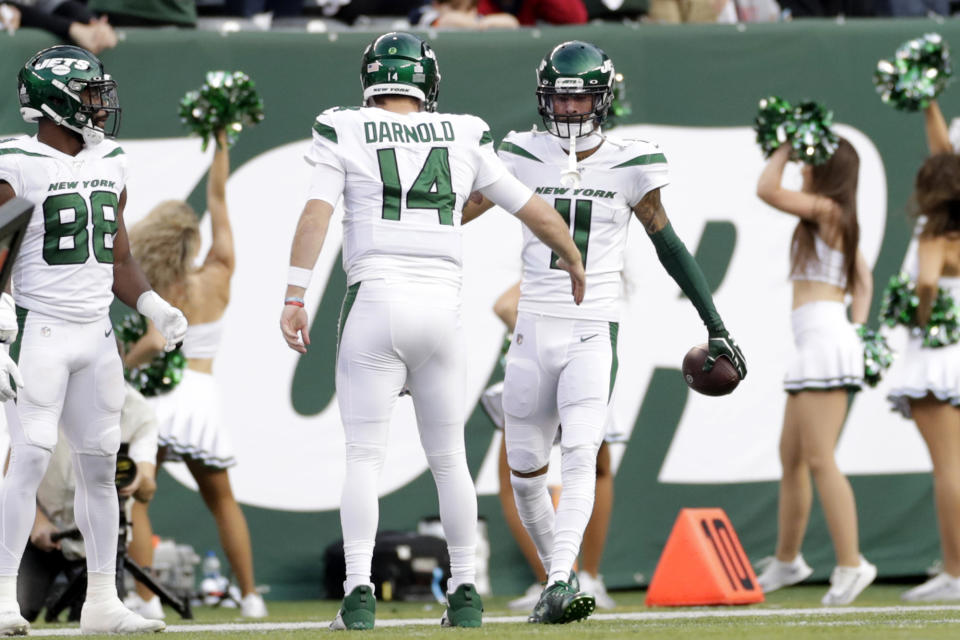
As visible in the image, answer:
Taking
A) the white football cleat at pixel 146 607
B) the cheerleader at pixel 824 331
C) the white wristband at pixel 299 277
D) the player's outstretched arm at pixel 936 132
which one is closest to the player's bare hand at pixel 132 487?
the white football cleat at pixel 146 607

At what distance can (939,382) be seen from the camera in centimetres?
825

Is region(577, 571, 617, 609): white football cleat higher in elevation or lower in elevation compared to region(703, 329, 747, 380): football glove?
lower

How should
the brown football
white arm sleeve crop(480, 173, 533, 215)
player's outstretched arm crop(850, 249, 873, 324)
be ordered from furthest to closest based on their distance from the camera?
player's outstretched arm crop(850, 249, 873, 324) → the brown football → white arm sleeve crop(480, 173, 533, 215)

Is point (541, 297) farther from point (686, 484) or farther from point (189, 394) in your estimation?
point (686, 484)

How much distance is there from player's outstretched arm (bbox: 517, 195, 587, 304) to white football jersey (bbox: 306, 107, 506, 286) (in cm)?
28

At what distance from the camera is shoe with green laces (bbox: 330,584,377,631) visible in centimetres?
547

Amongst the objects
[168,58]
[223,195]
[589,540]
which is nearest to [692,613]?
[589,540]

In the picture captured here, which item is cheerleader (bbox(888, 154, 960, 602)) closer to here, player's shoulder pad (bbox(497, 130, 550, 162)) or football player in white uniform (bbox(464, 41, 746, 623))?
football player in white uniform (bbox(464, 41, 746, 623))

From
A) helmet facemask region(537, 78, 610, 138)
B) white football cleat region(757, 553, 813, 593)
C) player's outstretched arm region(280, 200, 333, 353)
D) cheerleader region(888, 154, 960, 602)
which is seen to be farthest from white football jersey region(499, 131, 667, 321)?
white football cleat region(757, 553, 813, 593)

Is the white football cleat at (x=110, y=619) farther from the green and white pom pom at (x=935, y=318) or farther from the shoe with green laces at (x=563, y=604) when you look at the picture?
the green and white pom pom at (x=935, y=318)

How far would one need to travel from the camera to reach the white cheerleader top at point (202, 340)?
8391mm

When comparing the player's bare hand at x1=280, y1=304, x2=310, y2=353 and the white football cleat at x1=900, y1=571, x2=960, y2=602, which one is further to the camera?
the white football cleat at x1=900, y1=571, x2=960, y2=602

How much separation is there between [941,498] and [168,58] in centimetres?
476

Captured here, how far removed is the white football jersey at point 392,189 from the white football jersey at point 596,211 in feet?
2.35
